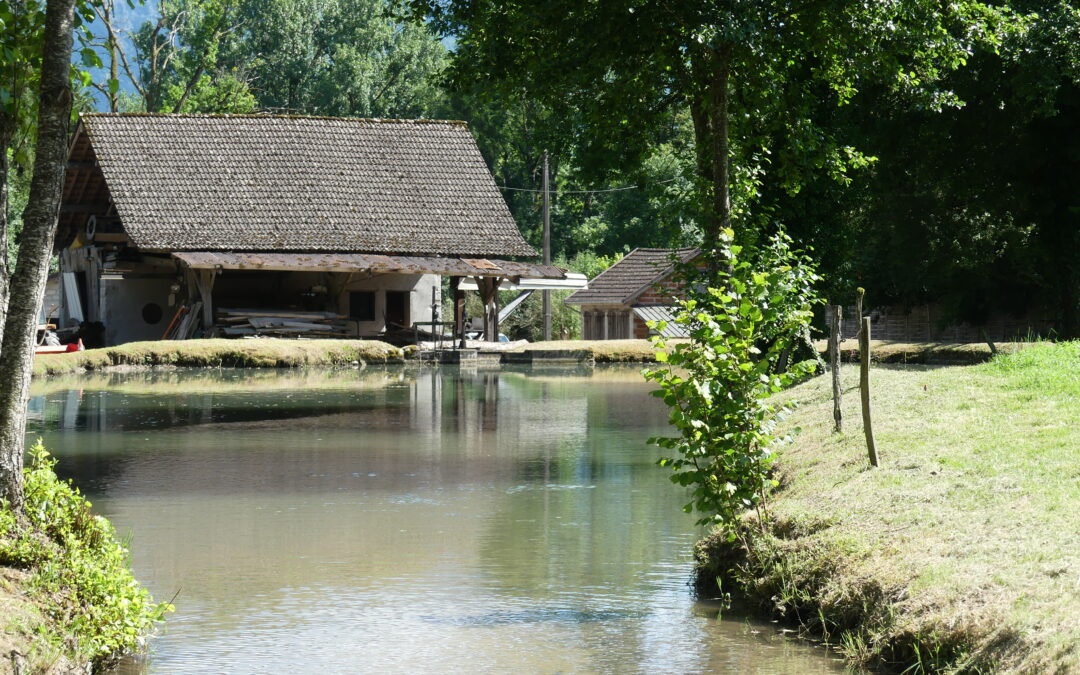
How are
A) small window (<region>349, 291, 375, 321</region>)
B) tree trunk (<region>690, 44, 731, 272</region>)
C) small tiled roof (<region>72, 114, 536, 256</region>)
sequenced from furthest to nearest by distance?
small window (<region>349, 291, 375, 321</region>), small tiled roof (<region>72, 114, 536, 256</region>), tree trunk (<region>690, 44, 731, 272</region>)

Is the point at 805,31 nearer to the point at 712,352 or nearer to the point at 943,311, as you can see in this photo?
the point at 712,352

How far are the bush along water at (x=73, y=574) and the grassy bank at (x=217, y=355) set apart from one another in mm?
26510

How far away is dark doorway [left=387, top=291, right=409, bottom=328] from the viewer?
146 ft

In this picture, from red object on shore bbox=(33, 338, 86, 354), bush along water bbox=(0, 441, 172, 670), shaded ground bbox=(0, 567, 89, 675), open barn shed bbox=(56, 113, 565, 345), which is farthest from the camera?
open barn shed bbox=(56, 113, 565, 345)

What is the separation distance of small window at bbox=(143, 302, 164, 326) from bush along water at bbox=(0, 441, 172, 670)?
117 ft

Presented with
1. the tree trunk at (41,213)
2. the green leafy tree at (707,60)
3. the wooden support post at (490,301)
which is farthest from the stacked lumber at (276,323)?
the tree trunk at (41,213)

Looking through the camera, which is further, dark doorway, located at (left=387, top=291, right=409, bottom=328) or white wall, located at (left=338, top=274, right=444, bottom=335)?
dark doorway, located at (left=387, top=291, right=409, bottom=328)

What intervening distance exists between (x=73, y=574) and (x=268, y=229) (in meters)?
35.8

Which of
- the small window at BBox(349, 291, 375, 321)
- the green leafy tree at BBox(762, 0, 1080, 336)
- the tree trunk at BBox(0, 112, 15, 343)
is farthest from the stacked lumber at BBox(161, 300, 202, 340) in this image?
the tree trunk at BBox(0, 112, 15, 343)

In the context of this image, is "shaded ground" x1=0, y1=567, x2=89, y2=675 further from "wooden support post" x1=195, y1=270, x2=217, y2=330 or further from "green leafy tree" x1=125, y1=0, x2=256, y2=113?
"green leafy tree" x1=125, y1=0, x2=256, y2=113

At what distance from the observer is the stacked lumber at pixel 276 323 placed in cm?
4000

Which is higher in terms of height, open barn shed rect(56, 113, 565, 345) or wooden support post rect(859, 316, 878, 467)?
open barn shed rect(56, 113, 565, 345)

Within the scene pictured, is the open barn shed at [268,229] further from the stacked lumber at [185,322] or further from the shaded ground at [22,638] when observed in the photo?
the shaded ground at [22,638]

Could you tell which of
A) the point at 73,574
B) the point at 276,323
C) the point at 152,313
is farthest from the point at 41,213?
the point at 152,313
